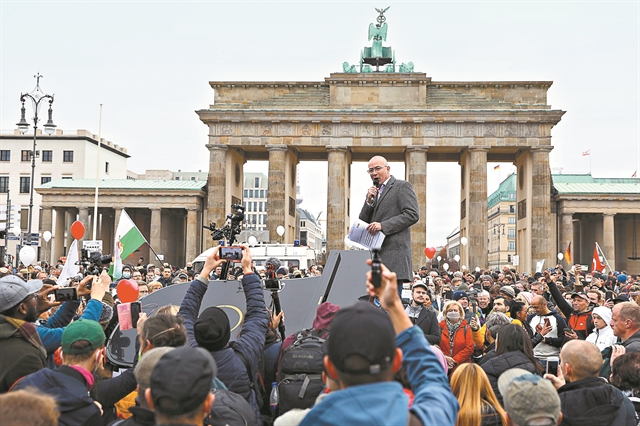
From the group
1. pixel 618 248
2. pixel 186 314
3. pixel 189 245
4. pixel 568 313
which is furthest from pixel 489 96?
pixel 186 314

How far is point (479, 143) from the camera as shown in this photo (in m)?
57.0

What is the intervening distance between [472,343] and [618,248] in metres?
65.2

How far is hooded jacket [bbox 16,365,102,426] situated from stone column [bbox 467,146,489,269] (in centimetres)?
5319

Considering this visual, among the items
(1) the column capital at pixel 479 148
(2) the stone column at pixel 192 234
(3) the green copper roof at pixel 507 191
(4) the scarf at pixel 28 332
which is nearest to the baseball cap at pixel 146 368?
(4) the scarf at pixel 28 332

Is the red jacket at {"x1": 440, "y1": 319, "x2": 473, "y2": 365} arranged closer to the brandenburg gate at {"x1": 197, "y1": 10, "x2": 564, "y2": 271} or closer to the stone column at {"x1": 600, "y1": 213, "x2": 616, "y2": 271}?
the brandenburg gate at {"x1": 197, "y1": 10, "x2": 564, "y2": 271}

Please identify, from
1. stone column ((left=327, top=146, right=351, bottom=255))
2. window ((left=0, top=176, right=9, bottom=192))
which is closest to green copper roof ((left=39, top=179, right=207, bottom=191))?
stone column ((left=327, top=146, right=351, bottom=255))

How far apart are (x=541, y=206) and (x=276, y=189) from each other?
22343 millimetres

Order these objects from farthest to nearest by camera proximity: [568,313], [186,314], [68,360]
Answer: [568,313] → [186,314] → [68,360]

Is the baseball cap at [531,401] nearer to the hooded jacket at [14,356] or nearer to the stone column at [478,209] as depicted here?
the hooded jacket at [14,356]

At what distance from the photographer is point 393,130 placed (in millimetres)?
57812

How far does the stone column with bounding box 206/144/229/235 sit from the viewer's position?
190ft

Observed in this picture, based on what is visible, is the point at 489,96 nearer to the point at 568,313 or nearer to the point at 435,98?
the point at 435,98

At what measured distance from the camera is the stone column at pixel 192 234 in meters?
58.2

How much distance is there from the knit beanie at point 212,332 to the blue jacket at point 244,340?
0.23 feet
